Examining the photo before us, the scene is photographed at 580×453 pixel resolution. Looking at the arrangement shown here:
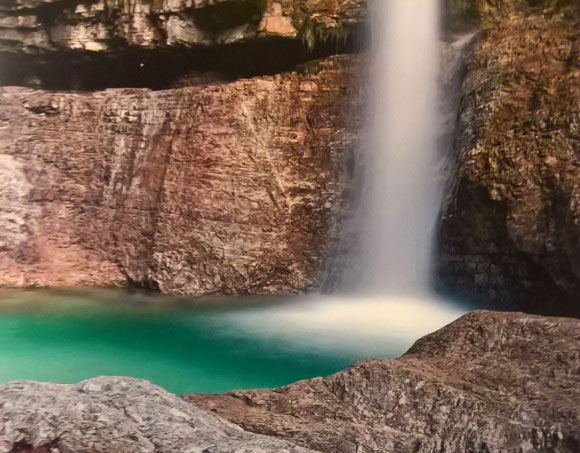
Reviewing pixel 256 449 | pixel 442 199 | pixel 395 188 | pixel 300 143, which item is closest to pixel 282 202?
pixel 300 143

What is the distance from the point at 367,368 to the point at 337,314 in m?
4.26

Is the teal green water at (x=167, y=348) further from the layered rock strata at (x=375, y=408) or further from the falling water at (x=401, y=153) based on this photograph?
the falling water at (x=401, y=153)

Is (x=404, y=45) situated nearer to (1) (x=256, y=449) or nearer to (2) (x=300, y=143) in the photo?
(2) (x=300, y=143)

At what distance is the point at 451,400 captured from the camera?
2820 millimetres

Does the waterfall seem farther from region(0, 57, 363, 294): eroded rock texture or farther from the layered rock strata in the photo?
the layered rock strata

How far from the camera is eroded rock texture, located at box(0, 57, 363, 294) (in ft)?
29.1

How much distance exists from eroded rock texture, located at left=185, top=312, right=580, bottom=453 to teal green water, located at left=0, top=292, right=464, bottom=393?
1.91 metres

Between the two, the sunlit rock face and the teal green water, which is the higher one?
the sunlit rock face

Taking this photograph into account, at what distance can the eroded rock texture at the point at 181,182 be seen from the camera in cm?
887

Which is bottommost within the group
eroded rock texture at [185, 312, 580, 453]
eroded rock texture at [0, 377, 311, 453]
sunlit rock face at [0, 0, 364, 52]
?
eroded rock texture at [185, 312, 580, 453]

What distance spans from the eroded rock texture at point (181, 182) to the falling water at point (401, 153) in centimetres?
53

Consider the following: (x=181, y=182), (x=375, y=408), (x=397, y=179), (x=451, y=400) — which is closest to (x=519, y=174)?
(x=397, y=179)

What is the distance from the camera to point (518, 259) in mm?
7086

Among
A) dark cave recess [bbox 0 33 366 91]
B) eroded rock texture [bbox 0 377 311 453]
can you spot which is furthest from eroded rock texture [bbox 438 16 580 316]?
eroded rock texture [bbox 0 377 311 453]
